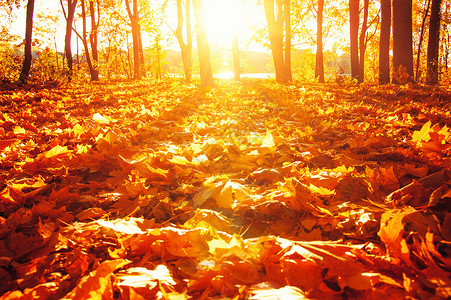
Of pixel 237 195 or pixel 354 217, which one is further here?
pixel 237 195

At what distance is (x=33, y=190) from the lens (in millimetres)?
1543

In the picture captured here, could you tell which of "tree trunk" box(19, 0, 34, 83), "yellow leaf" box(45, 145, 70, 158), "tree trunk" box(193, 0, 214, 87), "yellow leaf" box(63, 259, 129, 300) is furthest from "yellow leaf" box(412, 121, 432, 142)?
"tree trunk" box(19, 0, 34, 83)

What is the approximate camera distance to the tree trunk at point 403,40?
262 inches

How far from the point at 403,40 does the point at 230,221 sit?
25.8 ft

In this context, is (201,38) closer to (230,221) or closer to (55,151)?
(55,151)

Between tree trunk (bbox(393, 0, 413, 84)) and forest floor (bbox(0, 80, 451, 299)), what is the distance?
5149 mm

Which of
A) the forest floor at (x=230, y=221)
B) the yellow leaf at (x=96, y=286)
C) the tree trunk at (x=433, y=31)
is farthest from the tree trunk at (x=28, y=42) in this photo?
the tree trunk at (x=433, y=31)

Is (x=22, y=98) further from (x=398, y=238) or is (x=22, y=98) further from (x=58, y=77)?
(x=398, y=238)

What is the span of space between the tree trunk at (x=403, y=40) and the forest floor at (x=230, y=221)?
5149 mm

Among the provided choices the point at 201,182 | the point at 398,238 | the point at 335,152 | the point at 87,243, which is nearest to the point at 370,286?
the point at 398,238

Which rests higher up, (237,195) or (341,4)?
(341,4)

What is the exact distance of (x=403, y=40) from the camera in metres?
6.86

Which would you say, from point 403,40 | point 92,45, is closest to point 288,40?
point 403,40

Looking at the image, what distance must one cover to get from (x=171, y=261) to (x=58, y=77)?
1193 centimetres
